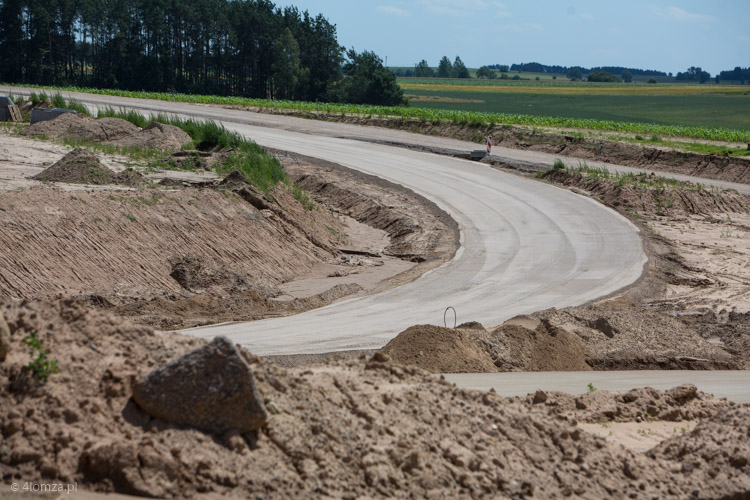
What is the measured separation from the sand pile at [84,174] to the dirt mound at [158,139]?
Result: 6.42 m

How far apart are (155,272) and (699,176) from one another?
26.0 meters

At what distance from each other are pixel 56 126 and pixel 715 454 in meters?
30.5

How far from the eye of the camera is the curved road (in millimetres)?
14203

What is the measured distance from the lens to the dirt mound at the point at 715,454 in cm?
682

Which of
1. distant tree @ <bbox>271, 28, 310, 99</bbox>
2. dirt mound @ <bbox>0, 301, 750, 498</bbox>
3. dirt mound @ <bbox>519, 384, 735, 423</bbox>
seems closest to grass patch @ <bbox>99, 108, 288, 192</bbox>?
dirt mound @ <bbox>519, 384, 735, 423</bbox>

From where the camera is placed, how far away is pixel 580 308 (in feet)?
51.4

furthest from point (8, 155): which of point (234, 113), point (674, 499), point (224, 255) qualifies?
point (234, 113)

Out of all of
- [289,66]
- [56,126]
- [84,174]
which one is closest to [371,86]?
[289,66]

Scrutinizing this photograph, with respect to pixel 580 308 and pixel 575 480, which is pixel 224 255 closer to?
pixel 580 308

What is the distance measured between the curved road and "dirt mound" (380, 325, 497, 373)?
1.75m

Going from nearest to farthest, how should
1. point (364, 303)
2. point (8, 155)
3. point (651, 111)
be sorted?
point (364, 303) < point (8, 155) < point (651, 111)

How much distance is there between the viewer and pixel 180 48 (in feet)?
337

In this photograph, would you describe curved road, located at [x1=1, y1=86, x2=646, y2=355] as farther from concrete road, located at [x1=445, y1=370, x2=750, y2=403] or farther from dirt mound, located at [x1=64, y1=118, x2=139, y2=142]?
dirt mound, located at [x1=64, y1=118, x2=139, y2=142]

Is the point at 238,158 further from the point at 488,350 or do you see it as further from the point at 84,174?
the point at 488,350
